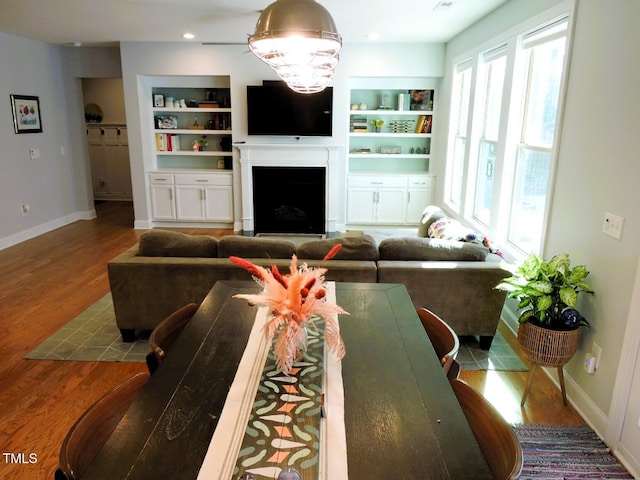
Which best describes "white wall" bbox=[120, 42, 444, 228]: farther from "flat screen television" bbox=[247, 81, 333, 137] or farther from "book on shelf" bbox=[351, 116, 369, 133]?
"book on shelf" bbox=[351, 116, 369, 133]

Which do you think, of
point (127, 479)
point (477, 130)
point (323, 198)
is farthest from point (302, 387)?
point (323, 198)

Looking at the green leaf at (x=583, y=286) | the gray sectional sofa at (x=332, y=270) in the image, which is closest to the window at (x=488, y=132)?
the gray sectional sofa at (x=332, y=270)

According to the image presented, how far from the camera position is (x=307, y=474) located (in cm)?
110

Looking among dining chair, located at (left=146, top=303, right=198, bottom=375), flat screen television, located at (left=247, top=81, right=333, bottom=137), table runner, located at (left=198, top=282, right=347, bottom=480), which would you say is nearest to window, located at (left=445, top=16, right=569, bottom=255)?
flat screen television, located at (left=247, top=81, right=333, bottom=137)

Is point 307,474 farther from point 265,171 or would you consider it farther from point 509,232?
point 265,171

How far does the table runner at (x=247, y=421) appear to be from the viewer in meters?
1.11

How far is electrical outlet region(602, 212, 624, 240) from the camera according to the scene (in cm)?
226

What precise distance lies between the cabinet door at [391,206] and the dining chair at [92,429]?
546cm

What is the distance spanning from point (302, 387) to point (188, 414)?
0.35 metres

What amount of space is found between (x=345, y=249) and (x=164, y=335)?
1529 mm

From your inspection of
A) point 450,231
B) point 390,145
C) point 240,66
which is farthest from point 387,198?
point 450,231

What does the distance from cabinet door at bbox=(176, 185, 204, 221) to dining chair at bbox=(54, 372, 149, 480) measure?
546cm

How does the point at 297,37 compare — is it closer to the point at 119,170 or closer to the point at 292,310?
the point at 292,310

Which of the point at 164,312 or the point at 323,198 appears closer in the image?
the point at 164,312
